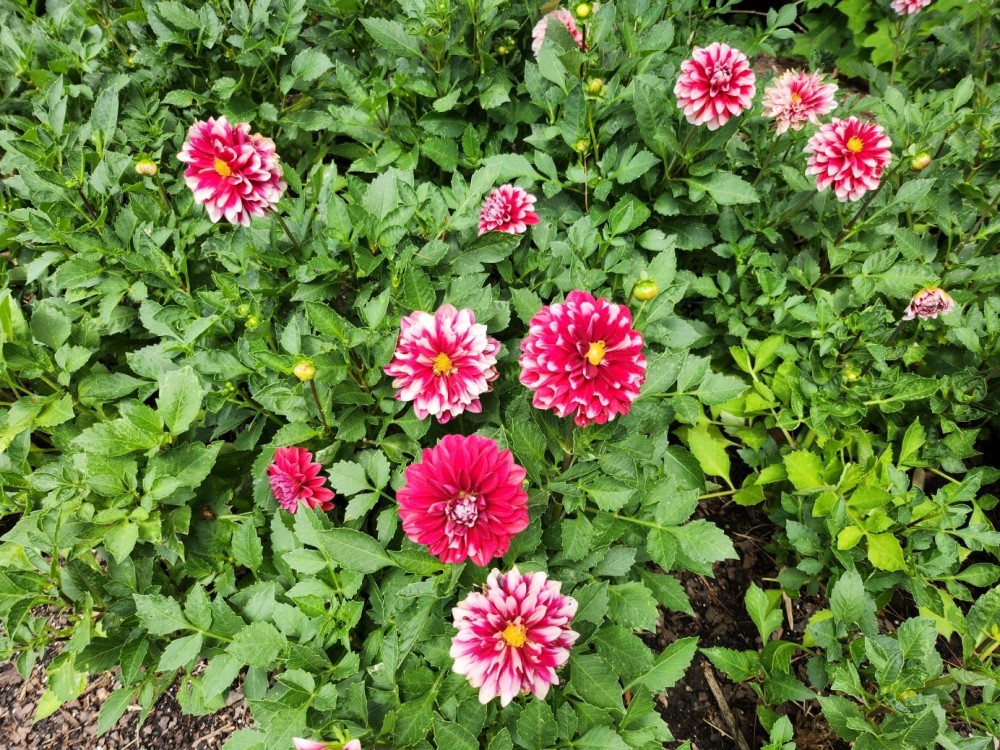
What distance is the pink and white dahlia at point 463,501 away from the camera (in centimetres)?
106

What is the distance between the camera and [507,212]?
5.81 feet

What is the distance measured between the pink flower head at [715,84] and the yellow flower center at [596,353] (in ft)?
3.08

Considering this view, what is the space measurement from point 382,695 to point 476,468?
590mm

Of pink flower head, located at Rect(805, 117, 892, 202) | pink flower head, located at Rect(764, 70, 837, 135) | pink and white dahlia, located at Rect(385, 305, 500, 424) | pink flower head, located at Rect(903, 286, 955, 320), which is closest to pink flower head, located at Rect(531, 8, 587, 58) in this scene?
pink flower head, located at Rect(764, 70, 837, 135)

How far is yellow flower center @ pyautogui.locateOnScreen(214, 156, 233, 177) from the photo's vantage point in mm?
1432

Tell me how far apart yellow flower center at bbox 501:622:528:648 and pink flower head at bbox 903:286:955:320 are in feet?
4.88

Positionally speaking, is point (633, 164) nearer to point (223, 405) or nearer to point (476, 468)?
point (476, 468)

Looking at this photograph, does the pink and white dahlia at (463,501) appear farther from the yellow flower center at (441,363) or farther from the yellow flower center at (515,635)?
the yellow flower center at (441,363)

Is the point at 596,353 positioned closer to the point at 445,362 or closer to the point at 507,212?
the point at 445,362

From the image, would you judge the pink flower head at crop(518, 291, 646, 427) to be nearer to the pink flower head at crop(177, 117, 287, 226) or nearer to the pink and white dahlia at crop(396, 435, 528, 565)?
the pink and white dahlia at crop(396, 435, 528, 565)

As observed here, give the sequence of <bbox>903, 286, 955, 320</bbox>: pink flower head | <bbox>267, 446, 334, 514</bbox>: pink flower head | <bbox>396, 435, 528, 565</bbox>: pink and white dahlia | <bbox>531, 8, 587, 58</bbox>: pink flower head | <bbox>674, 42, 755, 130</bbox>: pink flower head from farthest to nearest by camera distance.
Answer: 1. <bbox>531, 8, 587, 58</bbox>: pink flower head
2. <bbox>903, 286, 955, 320</bbox>: pink flower head
3. <bbox>674, 42, 755, 130</bbox>: pink flower head
4. <bbox>267, 446, 334, 514</bbox>: pink flower head
5. <bbox>396, 435, 528, 565</bbox>: pink and white dahlia

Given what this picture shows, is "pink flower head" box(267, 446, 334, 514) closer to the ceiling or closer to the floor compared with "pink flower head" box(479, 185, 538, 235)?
closer to the floor

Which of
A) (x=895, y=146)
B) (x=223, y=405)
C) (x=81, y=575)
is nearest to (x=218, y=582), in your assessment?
(x=81, y=575)

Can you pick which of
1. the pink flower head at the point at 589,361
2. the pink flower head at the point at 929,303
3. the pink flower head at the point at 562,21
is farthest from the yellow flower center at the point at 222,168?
the pink flower head at the point at 929,303
